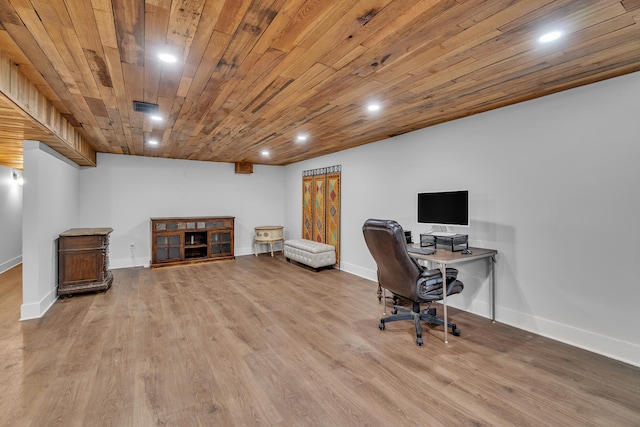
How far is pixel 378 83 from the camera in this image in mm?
2414

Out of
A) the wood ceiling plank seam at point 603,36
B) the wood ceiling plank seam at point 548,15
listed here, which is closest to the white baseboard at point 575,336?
the wood ceiling plank seam at point 603,36

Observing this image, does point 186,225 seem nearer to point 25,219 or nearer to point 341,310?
point 25,219

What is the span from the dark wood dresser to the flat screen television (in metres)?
4.49

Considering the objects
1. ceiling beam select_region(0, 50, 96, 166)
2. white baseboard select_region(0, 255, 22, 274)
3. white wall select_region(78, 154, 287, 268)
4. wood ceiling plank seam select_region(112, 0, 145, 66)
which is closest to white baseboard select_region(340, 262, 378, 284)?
white wall select_region(78, 154, 287, 268)

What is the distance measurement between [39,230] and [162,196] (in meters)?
2.98

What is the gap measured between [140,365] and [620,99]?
448 centimetres

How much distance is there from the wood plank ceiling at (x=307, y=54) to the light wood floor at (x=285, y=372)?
2122mm

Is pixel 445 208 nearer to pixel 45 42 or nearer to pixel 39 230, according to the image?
pixel 45 42

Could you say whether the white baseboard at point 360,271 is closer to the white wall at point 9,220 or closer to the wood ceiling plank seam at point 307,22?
the wood ceiling plank seam at point 307,22

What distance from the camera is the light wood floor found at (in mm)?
1795

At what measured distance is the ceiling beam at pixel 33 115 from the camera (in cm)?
200


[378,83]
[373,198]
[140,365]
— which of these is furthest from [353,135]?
[140,365]

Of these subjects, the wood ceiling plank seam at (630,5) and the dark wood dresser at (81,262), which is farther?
the dark wood dresser at (81,262)

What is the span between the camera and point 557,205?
275cm
